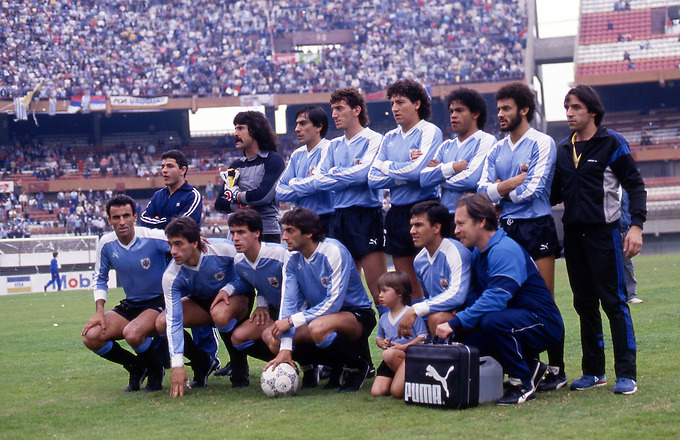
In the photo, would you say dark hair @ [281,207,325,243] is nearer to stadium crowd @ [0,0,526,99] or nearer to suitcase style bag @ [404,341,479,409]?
suitcase style bag @ [404,341,479,409]

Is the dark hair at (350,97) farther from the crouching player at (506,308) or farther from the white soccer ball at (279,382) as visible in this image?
the white soccer ball at (279,382)

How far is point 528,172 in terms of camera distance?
228 inches

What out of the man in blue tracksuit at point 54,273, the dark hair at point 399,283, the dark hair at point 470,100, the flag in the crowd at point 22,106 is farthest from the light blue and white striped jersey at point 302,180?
the flag in the crowd at point 22,106

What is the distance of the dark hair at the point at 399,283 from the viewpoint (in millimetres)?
5941

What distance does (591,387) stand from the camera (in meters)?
5.69

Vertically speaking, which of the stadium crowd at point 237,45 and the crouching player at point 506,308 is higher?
the stadium crowd at point 237,45

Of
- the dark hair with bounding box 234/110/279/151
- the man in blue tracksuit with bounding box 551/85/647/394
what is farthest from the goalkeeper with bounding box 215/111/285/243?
the man in blue tracksuit with bounding box 551/85/647/394

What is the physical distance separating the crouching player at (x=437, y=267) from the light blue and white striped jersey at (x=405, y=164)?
0.84 meters

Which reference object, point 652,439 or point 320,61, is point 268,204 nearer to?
point 652,439

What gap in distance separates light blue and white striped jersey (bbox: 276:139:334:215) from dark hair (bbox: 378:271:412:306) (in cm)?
161

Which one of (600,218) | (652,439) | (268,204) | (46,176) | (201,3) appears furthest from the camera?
(201,3)

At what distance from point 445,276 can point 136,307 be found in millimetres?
2991

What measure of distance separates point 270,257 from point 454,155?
1816mm

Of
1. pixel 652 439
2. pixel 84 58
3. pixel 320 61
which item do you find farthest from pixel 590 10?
pixel 652 439
